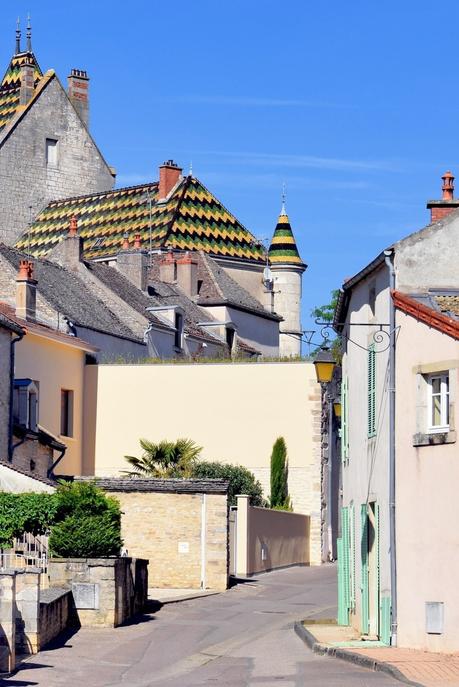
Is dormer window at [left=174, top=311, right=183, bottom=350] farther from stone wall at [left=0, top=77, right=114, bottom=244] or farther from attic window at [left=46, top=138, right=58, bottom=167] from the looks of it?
attic window at [left=46, top=138, right=58, bottom=167]

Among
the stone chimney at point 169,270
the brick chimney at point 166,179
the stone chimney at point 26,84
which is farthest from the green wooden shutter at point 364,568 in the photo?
the stone chimney at point 26,84

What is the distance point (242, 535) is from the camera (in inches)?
1596

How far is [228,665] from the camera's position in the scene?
70.1 ft

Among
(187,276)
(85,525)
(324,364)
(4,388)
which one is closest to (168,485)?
(4,388)

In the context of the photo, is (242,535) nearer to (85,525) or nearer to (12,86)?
(85,525)

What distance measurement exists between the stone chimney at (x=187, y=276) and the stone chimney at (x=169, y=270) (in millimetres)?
218

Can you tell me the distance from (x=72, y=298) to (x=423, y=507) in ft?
113

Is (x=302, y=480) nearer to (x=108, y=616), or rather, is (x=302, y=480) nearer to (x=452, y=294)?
(x=108, y=616)

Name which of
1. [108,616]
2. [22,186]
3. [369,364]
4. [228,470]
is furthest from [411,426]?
[22,186]

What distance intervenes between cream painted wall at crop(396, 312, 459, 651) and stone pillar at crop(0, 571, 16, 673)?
211 inches

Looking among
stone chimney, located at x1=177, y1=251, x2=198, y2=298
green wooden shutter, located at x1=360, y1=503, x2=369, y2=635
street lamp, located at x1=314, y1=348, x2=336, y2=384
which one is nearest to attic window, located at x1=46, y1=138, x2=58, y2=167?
stone chimney, located at x1=177, y1=251, x2=198, y2=298

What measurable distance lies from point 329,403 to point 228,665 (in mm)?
28343

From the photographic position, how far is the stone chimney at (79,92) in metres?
82.7

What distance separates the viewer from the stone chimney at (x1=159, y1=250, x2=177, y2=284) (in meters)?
67.9
